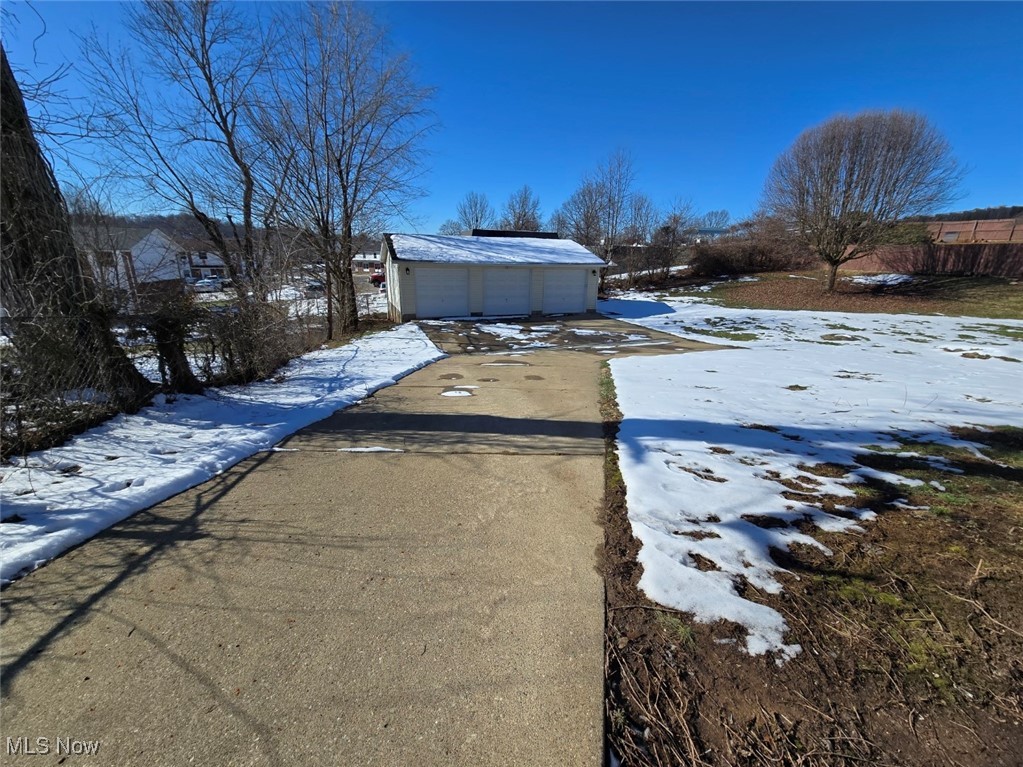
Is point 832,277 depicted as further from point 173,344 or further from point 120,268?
point 120,268

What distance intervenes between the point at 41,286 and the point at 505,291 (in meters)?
15.6

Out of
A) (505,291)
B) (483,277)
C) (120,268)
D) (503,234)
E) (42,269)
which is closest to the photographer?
(42,269)

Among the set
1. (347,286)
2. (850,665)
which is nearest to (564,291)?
(347,286)

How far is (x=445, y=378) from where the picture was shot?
24.9 feet

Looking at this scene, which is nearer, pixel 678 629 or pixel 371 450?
pixel 678 629

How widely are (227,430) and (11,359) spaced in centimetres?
171

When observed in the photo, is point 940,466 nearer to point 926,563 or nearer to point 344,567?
point 926,563

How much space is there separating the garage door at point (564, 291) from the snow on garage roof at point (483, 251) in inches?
23.6

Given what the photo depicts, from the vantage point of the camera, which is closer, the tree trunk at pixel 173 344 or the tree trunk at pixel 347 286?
the tree trunk at pixel 173 344

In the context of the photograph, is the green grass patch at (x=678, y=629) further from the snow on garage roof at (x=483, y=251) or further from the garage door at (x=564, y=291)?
the garage door at (x=564, y=291)

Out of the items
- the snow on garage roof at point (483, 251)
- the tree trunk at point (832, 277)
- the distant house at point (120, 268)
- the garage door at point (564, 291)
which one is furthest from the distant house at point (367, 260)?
the tree trunk at point (832, 277)

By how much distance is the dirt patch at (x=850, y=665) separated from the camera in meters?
1.51

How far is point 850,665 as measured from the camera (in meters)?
1.80

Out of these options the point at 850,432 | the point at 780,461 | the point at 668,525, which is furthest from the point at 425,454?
the point at 850,432
